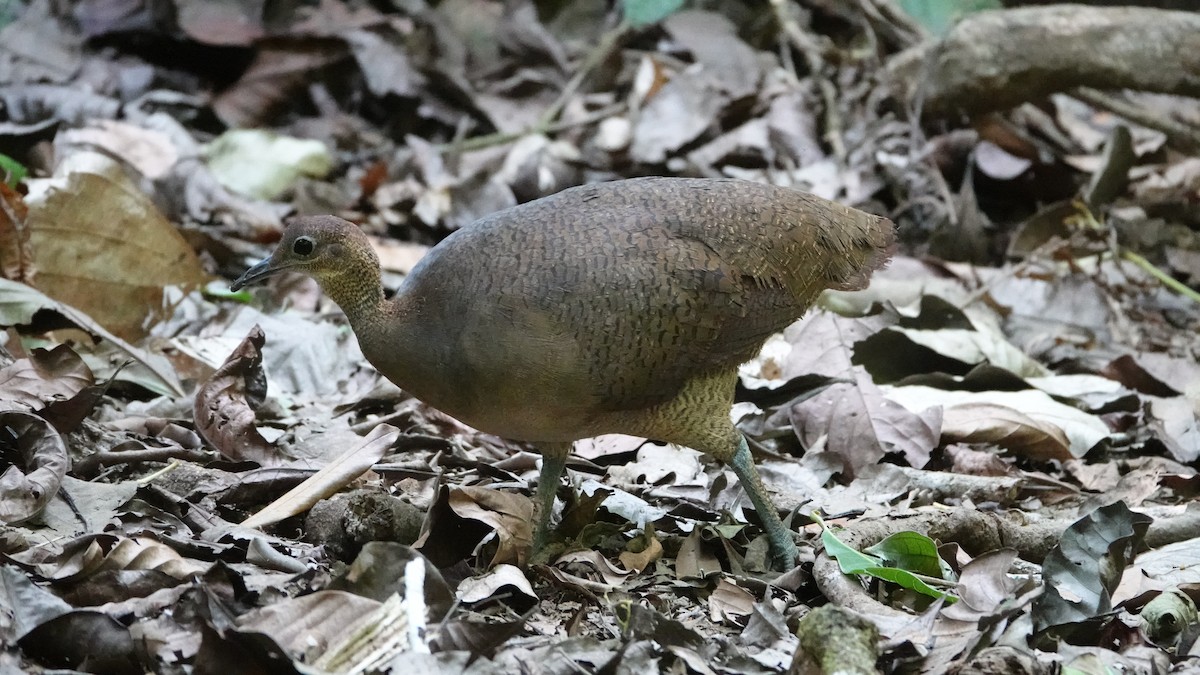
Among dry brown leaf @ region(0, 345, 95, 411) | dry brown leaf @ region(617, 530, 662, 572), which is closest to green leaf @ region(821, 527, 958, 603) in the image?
dry brown leaf @ region(617, 530, 662, 572)

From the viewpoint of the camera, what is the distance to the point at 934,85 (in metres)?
7.93

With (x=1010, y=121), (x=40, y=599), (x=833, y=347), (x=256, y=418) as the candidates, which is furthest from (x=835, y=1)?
(x=40, y=599)

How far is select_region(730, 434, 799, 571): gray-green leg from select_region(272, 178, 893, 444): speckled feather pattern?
111 millimetres

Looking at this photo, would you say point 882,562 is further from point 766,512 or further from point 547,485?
point 547,485

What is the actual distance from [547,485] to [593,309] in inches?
28.1

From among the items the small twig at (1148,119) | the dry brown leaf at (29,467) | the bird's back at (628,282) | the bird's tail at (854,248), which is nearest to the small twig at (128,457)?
the dry brown leaf at (29,467)

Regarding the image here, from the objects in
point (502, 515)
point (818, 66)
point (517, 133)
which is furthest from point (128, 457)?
point (818, 66)

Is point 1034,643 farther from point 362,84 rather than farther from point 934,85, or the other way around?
point 362,84

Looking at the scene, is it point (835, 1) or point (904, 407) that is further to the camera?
point (835, 1)

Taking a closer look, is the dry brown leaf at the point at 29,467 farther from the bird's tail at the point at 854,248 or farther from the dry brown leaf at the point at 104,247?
the bird's tail at the point at 854,248

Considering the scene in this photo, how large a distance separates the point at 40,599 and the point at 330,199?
503 cm

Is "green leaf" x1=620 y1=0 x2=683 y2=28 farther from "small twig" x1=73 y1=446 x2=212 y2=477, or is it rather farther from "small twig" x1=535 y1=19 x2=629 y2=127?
"small twig" x1=73 y1=446 x2=212 y2=477

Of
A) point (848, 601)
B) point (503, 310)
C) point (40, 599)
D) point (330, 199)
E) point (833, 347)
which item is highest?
point (503, 310)

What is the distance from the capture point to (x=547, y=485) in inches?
162
